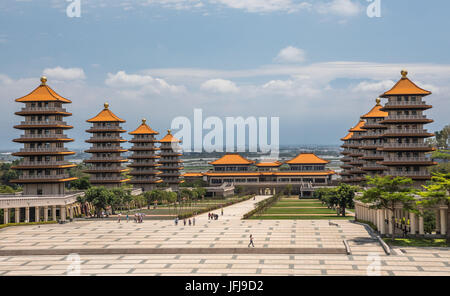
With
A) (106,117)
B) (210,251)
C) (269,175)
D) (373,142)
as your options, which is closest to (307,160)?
(269,175)

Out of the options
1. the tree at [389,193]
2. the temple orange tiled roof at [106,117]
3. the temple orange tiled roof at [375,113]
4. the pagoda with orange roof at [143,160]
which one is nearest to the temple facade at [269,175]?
the pagoda with orange roof at [143,160]

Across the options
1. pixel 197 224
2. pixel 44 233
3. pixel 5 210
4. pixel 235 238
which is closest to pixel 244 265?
pixel 235 238

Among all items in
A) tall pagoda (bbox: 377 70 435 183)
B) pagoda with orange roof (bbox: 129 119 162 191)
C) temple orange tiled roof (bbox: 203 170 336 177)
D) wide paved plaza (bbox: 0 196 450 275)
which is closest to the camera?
wide paved plaza (bbox: 0 196 450 275)

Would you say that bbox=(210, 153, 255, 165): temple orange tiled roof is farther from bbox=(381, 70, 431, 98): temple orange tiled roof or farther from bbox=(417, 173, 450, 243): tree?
bbox=(417, 173, 450, 243): tree

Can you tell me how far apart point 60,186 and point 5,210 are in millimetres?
13842

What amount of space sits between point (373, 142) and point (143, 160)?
5803 cm

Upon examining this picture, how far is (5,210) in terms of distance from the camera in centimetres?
7925

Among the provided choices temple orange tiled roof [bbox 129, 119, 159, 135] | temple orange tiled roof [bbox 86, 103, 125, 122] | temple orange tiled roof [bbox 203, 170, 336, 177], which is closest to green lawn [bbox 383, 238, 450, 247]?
temple orange tiled roof [bbox 86, 103, 125, 122]

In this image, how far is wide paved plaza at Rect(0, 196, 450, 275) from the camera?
4564 centimetres

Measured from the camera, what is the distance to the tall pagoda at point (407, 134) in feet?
255

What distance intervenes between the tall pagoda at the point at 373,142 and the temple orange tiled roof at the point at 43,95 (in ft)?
204

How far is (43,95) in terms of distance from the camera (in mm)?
91125

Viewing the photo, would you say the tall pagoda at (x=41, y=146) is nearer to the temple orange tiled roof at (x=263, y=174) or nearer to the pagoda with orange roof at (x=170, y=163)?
the pagoda with orange roof at (x=170, y=163)
